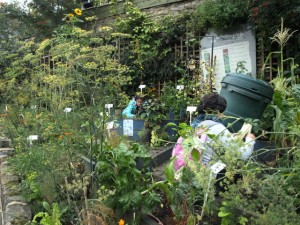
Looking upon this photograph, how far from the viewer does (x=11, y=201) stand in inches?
123

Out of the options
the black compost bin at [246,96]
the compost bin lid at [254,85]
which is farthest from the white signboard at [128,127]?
the compost bin lid at [254,85]

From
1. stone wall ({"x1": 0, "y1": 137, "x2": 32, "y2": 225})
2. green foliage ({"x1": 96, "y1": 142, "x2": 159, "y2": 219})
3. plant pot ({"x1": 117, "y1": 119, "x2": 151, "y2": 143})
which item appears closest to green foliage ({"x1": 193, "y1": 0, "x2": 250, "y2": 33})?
plant pot ({"x1": 117, "y1": 119, "x2": 151, "y2": 143})

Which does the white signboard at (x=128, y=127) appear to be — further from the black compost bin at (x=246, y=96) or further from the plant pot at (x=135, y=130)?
the black compost bin at (x=246, y=96)

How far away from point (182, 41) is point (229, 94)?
324 cm

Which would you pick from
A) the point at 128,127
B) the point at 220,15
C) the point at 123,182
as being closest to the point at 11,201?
the point at 123,182

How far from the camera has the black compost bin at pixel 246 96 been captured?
146 inches

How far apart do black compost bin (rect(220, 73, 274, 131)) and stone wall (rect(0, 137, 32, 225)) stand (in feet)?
7.50

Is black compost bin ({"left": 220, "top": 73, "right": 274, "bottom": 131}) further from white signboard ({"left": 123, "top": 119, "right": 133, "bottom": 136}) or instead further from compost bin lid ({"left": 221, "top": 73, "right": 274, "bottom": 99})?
white signboard ({"left": 123, "top": 119, "right": 133, "bottom": 136})

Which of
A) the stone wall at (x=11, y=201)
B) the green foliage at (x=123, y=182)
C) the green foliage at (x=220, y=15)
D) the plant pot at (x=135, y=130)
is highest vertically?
the green foliage at (x=220, y=15)

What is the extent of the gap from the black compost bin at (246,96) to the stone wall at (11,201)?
2285mm

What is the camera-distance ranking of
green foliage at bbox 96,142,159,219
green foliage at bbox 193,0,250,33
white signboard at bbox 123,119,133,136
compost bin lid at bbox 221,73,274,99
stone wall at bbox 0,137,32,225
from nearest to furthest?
green foliage at bbox 96,142,159,219, stone wall at bbox 0,137,32,225, compost bin lid at bbox 221,73,274,99, white signboard at bbox 123,119,133,136, green foliage at bbox 193,0,250,33

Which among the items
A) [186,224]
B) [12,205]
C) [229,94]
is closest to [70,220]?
[12,205]

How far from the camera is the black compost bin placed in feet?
12.1

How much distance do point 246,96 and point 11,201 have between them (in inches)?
108
